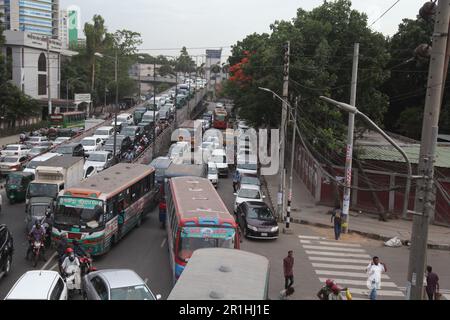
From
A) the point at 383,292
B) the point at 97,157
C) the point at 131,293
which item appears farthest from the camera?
the point at 97,157

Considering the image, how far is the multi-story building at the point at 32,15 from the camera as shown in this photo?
14475cm

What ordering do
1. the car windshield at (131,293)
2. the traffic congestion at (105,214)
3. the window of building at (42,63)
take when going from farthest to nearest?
the window of building at (42,63) < the traffic congestion at (105,214) < the car windshield at (131,293)

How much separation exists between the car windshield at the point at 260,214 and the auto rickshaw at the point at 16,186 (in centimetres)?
1236

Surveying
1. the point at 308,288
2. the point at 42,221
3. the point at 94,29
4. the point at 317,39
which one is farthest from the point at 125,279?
the point at 94,29

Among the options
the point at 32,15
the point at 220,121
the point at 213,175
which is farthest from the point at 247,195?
the point at 32,15

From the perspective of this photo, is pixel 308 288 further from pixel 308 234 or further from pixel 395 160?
pixel 395 160

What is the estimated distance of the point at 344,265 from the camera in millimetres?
20281

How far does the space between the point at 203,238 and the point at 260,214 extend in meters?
8.60

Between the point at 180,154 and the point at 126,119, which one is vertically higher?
the point at 126,119

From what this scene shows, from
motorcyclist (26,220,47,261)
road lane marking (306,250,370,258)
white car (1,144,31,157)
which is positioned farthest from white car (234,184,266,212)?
white car (1,144,31,157)

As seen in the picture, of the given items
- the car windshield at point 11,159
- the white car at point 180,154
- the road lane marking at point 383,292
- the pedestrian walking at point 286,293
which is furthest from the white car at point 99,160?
the road lane marking at point 383,292

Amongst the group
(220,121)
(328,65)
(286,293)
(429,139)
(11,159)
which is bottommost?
(286,293)

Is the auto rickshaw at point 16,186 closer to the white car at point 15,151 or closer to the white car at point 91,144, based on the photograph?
the white car at point 15,151

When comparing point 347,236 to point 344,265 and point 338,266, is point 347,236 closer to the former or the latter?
point 344,265
